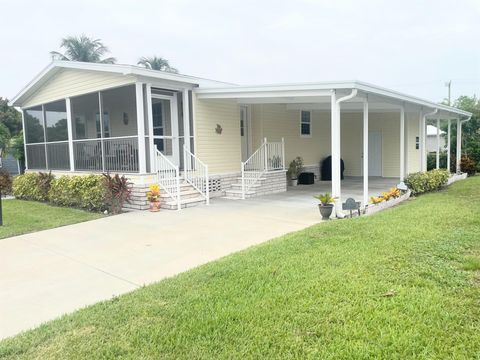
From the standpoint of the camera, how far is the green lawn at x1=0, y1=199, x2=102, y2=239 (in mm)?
8094

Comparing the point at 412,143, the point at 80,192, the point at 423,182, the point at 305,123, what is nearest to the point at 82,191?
the point at 80,192

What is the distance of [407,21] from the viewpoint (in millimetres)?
19359

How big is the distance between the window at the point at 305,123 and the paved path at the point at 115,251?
22.2ft

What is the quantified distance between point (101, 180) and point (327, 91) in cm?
612

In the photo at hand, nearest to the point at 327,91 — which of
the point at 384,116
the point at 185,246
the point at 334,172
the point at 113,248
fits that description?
the point at 334,172

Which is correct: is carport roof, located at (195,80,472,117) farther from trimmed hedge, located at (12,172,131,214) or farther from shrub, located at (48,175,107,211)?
shrub, located at (48,175,107,211)

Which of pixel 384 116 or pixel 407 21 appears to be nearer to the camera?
pixel 384 116

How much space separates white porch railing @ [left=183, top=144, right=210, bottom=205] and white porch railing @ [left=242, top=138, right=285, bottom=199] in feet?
4.03

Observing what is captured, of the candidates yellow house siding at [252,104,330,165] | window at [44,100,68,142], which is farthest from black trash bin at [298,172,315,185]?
window at [44,100,68,142]

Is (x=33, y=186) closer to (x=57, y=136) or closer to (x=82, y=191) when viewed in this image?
(x=57, y=136)

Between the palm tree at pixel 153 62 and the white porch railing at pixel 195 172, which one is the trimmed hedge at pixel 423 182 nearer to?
the white porch railing at pixel 195 172

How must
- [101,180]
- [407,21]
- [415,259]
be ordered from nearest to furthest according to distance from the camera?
1. [415,259]
2. [101,180]
3. [407,21]

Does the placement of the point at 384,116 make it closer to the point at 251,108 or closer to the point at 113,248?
the point at 251,108

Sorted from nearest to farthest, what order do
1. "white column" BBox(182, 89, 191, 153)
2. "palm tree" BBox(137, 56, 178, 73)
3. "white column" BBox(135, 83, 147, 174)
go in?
"white column" BBox(135, 83, 147, 174) → "white column" BBox(182, 89, 191, 153) → "palm tree" BBox(137, 56, 178, 73)
